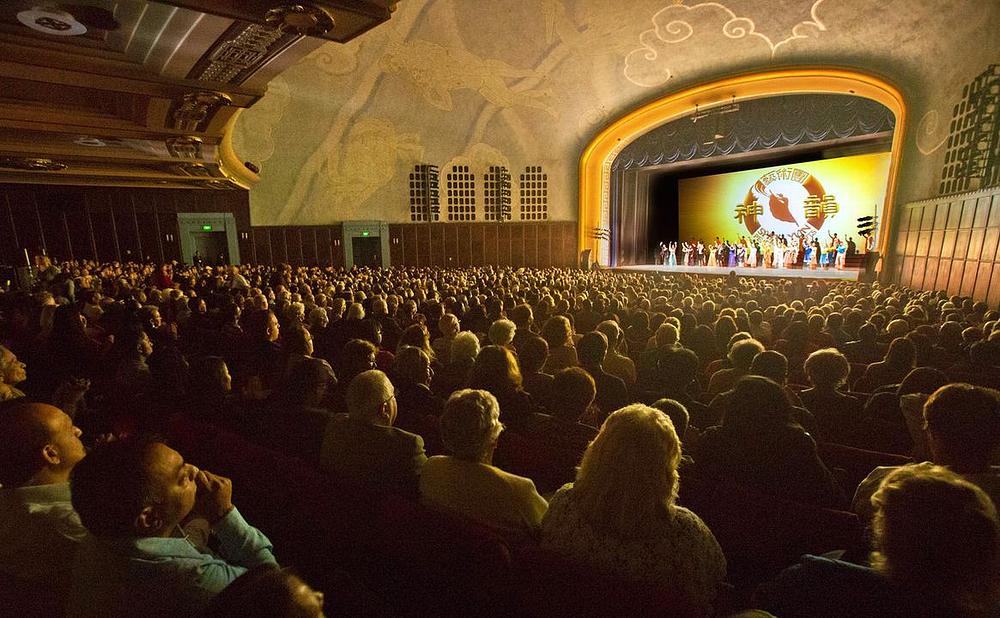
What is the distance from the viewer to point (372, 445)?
234cm

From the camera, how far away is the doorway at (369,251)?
75.2 feet

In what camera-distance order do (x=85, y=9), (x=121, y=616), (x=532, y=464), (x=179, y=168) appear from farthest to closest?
(x=179, y=168) < (x=85, y=9) < (x=532, y=464) < (x=121, y=616)

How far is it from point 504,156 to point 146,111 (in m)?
16.3

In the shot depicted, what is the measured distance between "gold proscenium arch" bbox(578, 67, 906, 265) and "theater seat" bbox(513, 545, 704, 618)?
59.7 ft

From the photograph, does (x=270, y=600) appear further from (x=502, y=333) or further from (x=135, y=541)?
(x=502, y=333)

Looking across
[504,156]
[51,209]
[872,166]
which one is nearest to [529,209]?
[504,156]

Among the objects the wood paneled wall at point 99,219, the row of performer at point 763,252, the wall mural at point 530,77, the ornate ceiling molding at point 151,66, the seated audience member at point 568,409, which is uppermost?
the wall mural at point 530,77

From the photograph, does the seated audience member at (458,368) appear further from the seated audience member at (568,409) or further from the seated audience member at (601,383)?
the seated audience member at (568,409)

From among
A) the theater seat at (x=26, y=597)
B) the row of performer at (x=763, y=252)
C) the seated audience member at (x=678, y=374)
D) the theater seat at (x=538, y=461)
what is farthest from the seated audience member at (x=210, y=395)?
the row of performer at (x=763, y=252)

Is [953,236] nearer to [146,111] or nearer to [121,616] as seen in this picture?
[121,616]

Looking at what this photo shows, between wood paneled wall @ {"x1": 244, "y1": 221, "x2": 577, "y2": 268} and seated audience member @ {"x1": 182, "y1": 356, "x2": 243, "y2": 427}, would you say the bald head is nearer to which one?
seated audience member @ {"x1": 182, "y1": 356, "x2": 243, "y2": 427}

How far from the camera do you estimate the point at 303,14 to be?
15.6 ft

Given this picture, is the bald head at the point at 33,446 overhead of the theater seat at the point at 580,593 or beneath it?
overhead

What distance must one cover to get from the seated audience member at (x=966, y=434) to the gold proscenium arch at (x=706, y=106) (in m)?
16.5
